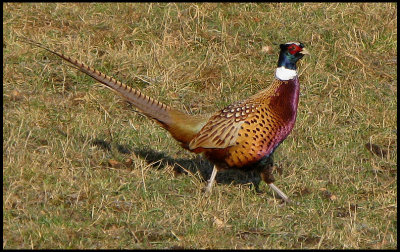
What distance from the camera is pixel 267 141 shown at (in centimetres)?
561

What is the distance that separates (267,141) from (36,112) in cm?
209

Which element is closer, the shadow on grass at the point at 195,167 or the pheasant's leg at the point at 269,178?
the pheasant's leg at the point at 269,178

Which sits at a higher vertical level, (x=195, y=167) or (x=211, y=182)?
(x=211, y=182)

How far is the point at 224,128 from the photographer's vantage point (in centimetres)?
571

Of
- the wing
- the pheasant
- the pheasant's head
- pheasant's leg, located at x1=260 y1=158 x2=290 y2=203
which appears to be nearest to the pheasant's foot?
the pheasant

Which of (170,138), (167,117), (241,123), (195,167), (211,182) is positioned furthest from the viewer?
(170,138)

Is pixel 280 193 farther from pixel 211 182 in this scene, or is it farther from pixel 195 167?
pixel 195 167

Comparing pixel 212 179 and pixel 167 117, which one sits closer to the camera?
pixel 212 179

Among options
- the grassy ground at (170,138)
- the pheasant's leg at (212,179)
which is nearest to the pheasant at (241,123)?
the pheasant's leg at (212,179)

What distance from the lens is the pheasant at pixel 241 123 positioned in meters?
5.64

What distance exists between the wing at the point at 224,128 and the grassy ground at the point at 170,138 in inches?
13.1

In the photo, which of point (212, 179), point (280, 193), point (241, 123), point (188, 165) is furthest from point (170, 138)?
point (280, 193)

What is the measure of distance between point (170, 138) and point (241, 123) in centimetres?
109

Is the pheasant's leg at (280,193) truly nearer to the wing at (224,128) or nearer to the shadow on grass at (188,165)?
the shadow on grass at (188,165)
